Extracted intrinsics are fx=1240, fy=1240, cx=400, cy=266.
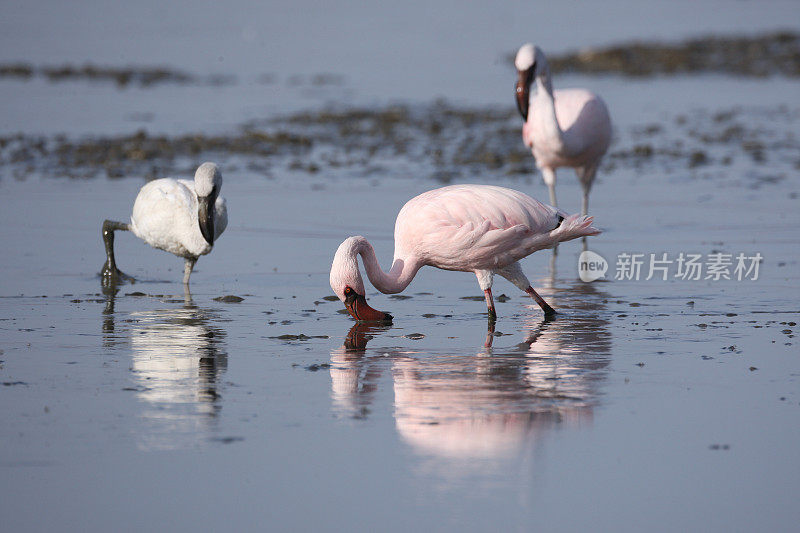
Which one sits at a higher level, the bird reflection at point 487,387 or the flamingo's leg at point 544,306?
the flamingo's leg at point 544,306

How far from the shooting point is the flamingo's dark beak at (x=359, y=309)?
8.23 metres

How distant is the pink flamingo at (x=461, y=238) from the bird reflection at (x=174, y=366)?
100 centimetres

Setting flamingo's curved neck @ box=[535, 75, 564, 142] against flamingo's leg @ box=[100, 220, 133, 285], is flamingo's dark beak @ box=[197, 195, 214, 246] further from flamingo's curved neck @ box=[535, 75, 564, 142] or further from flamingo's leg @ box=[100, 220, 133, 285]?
flamingo's curved neck @ box=[535, 75, 564, 142]

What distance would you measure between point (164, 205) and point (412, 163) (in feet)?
19.4

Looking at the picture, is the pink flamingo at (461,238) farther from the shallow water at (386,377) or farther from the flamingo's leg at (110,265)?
the flamingo's leg at (110,265)

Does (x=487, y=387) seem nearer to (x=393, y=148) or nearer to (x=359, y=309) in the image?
(x=359, y=309)

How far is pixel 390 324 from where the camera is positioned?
845 centimetres

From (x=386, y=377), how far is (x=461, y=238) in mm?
1628

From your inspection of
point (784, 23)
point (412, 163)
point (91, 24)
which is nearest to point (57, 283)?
point (412, 163)

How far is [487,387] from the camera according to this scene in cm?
681

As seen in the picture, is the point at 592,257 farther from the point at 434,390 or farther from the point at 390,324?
the point at 434,390

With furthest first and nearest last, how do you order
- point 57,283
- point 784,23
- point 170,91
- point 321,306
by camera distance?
point 784,23
point 170,91
point 57,283
point 321,306

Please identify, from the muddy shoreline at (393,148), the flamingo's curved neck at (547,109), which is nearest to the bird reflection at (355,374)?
the flamingo's curved neck at (547,109)

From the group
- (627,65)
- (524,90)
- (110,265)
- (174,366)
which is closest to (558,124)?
(524,90)
